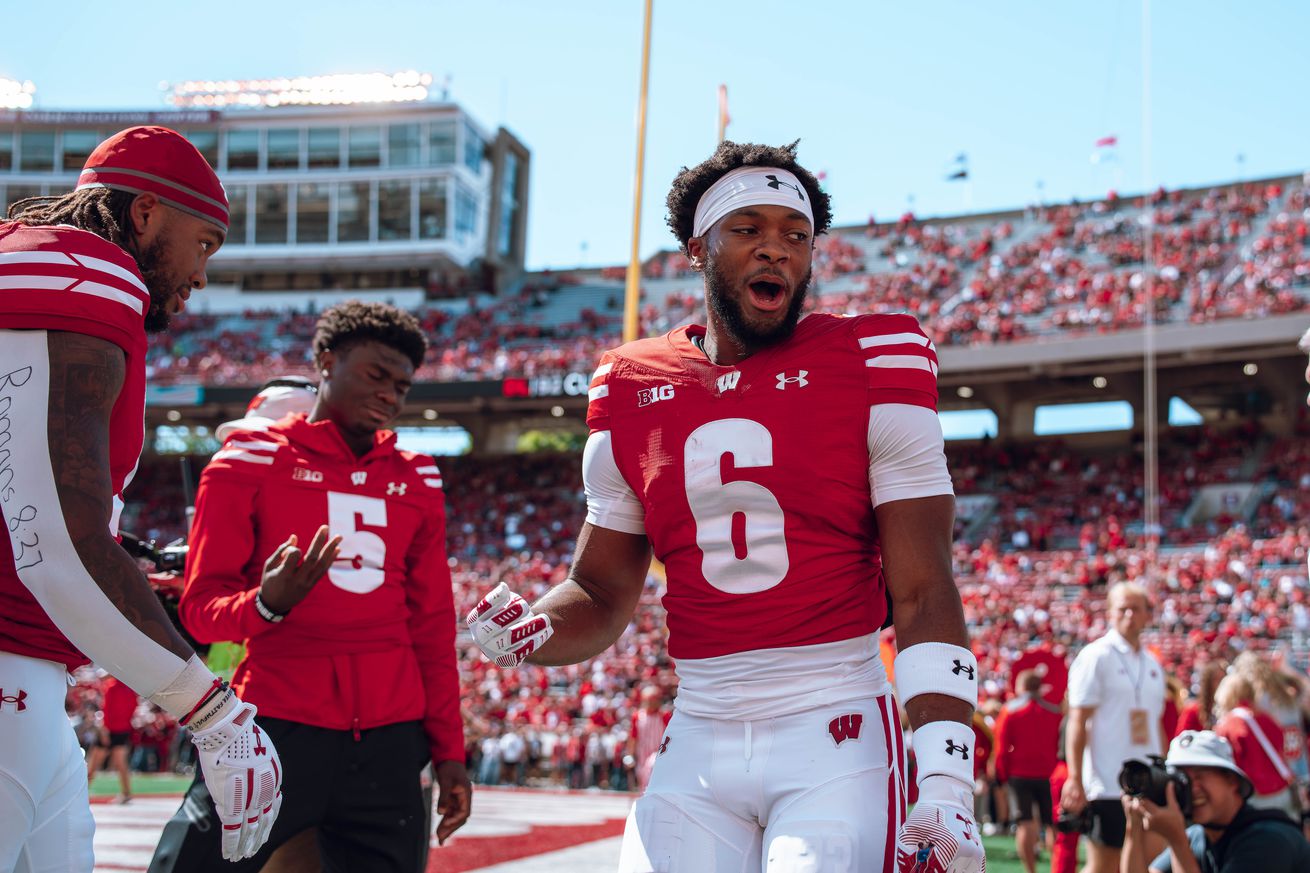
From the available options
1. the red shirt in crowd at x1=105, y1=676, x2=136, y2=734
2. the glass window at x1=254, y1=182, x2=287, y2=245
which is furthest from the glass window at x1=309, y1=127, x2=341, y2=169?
the red shirt in crowd at x1=105, y1=676, x2=136, y2=734

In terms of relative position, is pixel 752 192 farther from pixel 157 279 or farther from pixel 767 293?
pixel 157 279

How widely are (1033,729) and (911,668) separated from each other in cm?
762

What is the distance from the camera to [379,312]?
407 centimetres

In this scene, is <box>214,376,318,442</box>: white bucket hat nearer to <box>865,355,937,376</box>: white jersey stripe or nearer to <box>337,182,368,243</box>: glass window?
<box>865,355,937,376</box>: white jersey stripe

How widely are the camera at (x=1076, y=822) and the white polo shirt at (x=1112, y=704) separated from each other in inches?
4.9

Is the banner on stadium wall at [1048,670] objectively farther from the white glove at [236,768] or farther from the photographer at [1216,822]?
the white glove at [236,768]

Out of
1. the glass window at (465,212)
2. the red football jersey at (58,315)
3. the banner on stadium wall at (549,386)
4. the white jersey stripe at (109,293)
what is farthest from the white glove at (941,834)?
the glass window at (465,212)

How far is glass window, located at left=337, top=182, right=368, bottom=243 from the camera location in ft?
146

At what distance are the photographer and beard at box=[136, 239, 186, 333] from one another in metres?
3.70

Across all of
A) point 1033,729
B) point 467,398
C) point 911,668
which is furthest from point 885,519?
point 467,398

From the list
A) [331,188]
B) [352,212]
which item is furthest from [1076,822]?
[331,188]

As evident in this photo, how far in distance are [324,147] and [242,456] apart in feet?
145

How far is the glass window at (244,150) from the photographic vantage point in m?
45.7

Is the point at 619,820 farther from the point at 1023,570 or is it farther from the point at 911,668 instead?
the point at 1023,570
